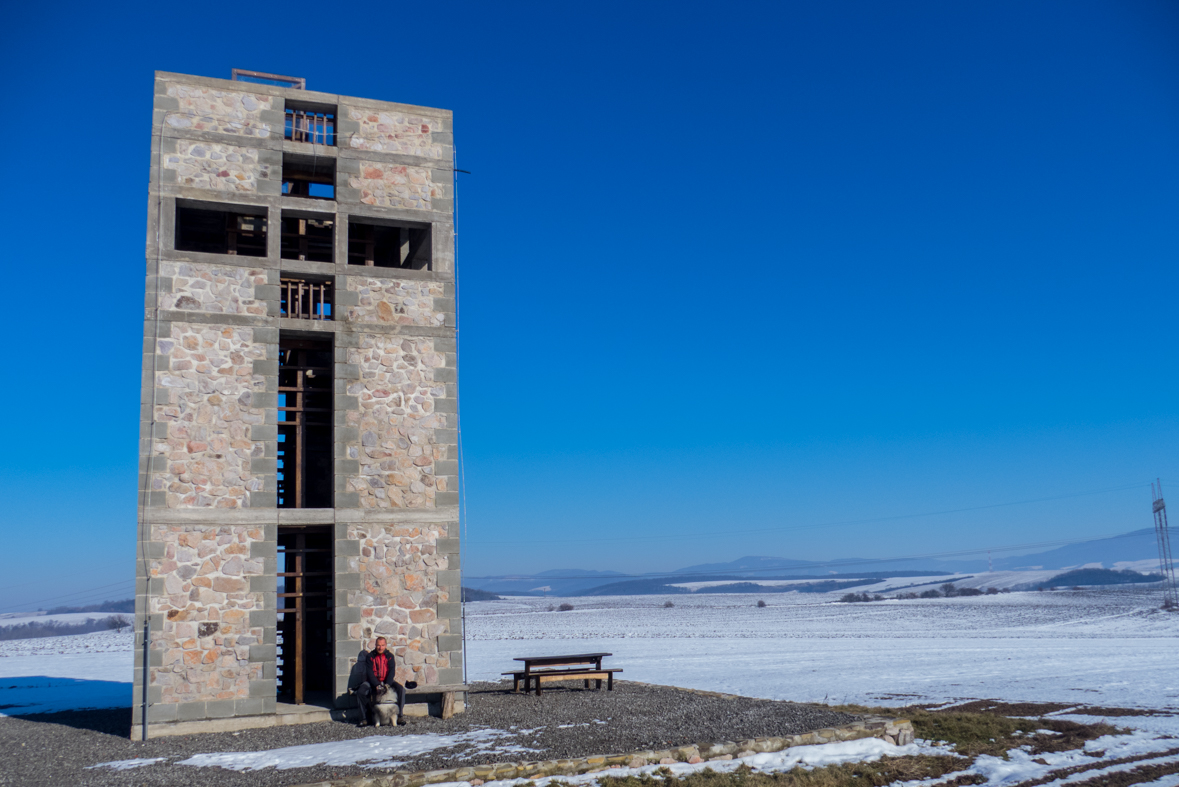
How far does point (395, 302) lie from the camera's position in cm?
1446

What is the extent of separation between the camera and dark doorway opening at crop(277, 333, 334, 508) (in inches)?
566

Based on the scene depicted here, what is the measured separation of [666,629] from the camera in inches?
1702

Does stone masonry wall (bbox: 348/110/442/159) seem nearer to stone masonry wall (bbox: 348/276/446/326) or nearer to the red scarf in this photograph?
stone masonry wall (bbox: 348/276/446/326)

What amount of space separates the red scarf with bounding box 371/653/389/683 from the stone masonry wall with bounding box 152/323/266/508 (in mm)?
3006

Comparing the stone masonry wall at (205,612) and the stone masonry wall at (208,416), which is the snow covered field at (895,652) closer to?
the stone masonry wall at (205,612)

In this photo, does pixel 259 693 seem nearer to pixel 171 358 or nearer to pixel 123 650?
pixel 171 358

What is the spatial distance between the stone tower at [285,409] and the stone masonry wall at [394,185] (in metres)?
0.04

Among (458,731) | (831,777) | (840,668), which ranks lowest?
(840,668)

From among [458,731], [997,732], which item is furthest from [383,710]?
[997,732]

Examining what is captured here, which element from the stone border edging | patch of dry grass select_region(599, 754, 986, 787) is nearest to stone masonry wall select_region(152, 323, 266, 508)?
the stone border edging

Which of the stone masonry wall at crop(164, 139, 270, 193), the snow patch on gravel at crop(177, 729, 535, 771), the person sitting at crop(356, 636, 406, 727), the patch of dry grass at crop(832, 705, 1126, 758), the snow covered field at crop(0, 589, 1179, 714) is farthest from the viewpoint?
the snow covered field at crop(0, 589, 1179, 714)

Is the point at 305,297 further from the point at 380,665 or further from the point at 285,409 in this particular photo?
the point at 380,665

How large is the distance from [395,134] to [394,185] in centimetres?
91

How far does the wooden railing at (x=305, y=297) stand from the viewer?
14438 millimetres
